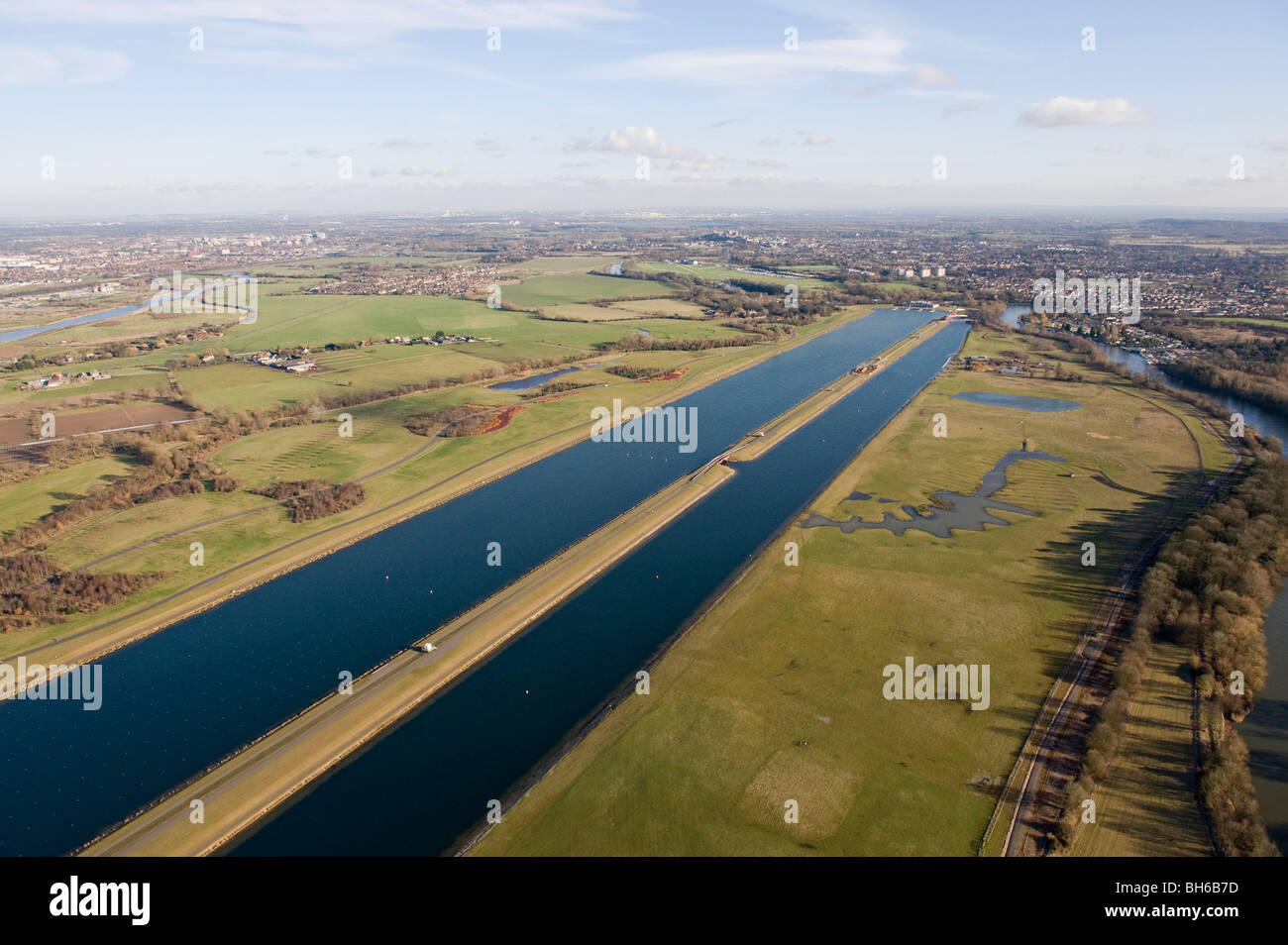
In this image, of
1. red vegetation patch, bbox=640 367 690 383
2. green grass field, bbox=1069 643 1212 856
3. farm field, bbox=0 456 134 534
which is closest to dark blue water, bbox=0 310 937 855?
farm field, bbox=0 456 134 534

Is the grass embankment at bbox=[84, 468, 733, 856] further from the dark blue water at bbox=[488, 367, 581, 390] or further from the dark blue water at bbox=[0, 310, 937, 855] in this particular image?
the dark blue water at bbox=[488, 367, 581, 390]

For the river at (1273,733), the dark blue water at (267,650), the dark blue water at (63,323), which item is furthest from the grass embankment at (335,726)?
the dark blue water at (63,323)

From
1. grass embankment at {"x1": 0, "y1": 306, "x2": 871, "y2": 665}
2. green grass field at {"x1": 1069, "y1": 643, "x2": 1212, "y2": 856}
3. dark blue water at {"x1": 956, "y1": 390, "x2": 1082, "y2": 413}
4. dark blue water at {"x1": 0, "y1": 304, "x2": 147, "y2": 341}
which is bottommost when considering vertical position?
green grass field at {"x1": 1069, "y1": 643, "x2": 1212, "y2": 856}

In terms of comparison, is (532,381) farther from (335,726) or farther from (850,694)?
(850,694)

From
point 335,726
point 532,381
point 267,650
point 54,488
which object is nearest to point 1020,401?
point 532,381
